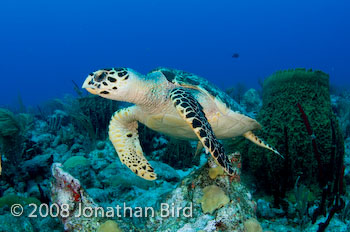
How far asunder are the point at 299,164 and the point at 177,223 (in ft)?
8.25

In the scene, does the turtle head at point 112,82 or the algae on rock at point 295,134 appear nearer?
the turtle head at point 112,82

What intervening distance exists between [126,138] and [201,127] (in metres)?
1.80

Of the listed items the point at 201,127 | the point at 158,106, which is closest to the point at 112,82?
the point at 158,106

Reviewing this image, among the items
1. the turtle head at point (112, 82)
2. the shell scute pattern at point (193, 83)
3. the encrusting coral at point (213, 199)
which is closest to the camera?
the encrusting coral at point (213, 199)

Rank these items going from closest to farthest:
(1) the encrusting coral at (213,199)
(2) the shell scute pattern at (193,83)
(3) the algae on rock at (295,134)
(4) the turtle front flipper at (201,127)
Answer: (1) the encrusting coral at (213,199)
(4) the turtle front flipper at (201,127)
(2) the shell scute pattern at (193,83)
(3) the algae on rock at (295,134)

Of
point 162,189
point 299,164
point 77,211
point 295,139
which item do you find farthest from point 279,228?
point 77,211

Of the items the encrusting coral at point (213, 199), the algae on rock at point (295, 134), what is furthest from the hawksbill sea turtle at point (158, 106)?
the encrusting coral at point (213, 199)

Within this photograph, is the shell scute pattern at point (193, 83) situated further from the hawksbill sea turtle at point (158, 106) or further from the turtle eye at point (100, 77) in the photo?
the turtle eye at point (100, 77)

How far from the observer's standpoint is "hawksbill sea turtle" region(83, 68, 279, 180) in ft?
9.85

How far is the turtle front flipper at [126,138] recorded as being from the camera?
343 cm

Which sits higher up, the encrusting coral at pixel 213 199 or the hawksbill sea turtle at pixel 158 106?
the hawksbill sea turtle at pixel 158 106

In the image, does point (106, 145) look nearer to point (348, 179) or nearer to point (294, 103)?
point (294, 103)

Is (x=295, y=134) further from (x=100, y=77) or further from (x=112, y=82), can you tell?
(x=100, y=77)

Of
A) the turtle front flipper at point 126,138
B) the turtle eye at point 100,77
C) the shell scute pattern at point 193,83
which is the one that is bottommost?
the turtle front flipper at point 126,138
